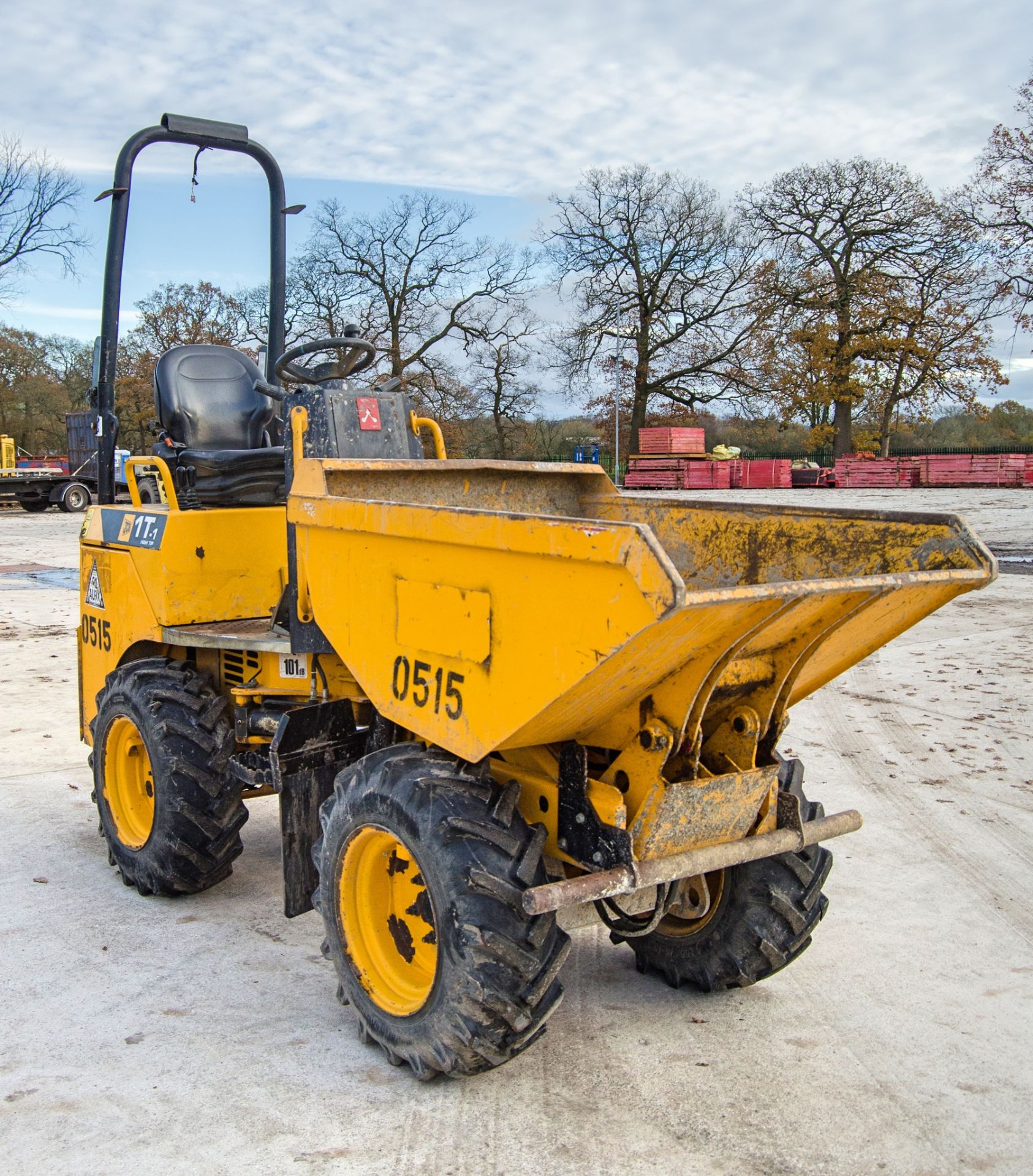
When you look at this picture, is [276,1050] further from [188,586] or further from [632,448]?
[632,448]

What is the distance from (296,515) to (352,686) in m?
0.60

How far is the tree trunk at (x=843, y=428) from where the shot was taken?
37.8 meters

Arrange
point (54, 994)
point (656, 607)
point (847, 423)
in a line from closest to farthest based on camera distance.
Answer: point (656, 607)
point (54, 994)
point (847, 423)

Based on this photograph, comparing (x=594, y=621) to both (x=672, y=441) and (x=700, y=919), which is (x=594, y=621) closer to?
(x=700, y=919)

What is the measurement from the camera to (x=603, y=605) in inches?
94.6

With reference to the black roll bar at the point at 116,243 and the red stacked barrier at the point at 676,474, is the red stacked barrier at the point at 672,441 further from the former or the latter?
the black roll bar at the point at 116,243

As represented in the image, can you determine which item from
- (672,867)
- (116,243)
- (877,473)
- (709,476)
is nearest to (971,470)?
(877,473)

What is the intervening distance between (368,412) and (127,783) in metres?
1.87

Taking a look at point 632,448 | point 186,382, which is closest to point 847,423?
point 632,448

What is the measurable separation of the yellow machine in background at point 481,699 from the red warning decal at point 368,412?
0.10ft

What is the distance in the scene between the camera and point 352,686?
371cm

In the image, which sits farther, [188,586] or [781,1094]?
[188,586]

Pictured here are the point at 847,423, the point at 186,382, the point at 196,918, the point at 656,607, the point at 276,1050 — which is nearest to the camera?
the point at 656,607

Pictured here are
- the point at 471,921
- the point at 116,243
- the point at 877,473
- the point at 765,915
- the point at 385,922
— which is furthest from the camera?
the point at 877,473
